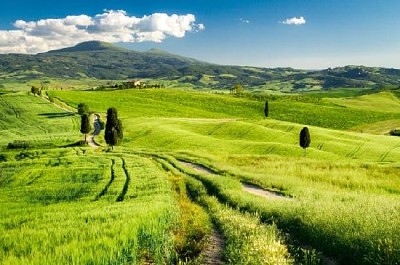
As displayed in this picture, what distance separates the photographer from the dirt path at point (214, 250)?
40.1 ft

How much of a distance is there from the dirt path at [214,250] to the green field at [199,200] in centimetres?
12

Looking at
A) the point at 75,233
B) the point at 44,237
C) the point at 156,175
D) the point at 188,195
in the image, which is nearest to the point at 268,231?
the point at 75,233

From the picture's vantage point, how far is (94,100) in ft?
505

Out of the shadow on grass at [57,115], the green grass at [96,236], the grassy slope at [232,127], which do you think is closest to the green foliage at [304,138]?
the grassy slope at [232,127]

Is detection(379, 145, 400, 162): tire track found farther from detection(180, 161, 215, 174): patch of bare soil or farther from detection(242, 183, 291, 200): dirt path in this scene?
detection(242, 183, 291, 200): dirt path

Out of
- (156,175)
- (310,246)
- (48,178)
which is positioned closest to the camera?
(310,246)

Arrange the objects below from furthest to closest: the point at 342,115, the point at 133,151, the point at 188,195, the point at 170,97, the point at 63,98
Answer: the point at 170,97 → the point at 63,98 → the point at 342,115 → the point at 133,151 → the point at 188,195

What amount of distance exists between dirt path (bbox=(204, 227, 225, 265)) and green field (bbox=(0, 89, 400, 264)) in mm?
116

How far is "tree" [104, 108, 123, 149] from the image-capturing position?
75.0 metres

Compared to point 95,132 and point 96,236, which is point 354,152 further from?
point 96,236

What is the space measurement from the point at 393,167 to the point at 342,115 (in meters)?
105

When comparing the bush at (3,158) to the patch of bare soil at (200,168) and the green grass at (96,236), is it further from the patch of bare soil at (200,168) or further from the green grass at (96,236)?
the green grass at (96,236)

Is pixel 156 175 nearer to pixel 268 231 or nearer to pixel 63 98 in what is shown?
pixel 268 231

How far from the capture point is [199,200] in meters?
24.6
